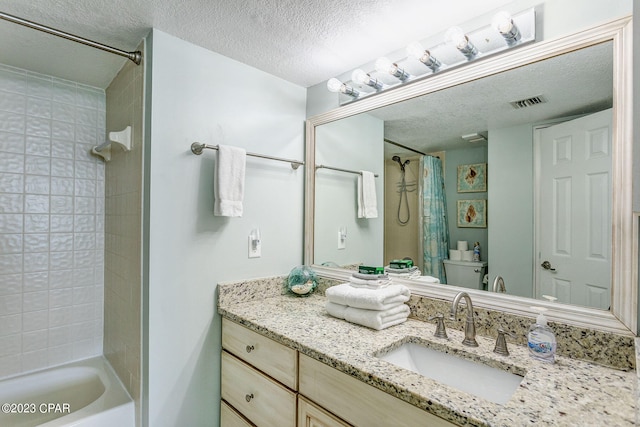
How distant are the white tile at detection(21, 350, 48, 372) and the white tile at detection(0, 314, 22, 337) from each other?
0.51 feet

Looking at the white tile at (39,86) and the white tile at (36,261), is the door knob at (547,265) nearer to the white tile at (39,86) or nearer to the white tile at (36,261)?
the white tile at (36,261)

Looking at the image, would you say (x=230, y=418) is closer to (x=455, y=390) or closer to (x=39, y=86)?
(x=455, y=390)

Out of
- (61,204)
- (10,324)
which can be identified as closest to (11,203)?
(61,204)

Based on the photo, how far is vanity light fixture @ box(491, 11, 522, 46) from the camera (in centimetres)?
113

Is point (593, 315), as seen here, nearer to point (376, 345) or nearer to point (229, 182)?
point (376, 345)

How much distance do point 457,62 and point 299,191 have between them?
1.09 metres

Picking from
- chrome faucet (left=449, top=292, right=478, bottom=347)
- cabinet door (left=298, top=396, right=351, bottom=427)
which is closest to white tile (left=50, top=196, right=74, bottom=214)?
cabinet door (left=298, top=396, right=351, bottom=427)

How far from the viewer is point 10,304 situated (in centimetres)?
181

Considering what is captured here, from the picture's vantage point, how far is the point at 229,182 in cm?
155

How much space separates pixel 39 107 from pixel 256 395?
207 centimetres

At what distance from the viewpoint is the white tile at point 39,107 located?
6.15 ft

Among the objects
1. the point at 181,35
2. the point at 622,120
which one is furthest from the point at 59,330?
the point at 622,120

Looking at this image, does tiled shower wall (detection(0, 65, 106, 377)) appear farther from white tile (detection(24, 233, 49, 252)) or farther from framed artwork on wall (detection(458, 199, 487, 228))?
framed artwork on wall (detection(458, 199, 487, 228))

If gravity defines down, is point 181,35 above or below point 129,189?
above
